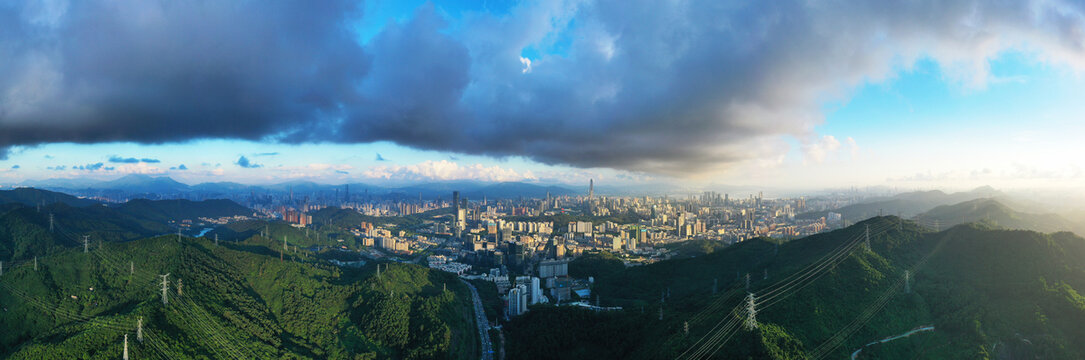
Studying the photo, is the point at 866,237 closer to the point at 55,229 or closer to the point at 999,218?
the point at 999,218

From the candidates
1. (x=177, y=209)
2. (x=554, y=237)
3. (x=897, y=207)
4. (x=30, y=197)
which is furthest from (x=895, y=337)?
(x=177, y=209)

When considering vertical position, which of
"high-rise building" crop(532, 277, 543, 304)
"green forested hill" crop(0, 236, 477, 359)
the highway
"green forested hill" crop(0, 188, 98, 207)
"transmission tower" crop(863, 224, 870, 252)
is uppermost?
"green forested hill" crop(0, 188, 98, 207)

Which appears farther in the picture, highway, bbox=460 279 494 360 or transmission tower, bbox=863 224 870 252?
highway, bbox=460 279 494 360

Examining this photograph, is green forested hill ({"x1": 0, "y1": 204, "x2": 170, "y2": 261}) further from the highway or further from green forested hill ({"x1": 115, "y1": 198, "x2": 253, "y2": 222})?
the highway

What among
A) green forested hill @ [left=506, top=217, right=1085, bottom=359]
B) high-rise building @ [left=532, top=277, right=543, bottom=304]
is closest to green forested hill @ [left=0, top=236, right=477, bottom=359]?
high-rise building @ [left=532, top=277, right=543, bottom=304]

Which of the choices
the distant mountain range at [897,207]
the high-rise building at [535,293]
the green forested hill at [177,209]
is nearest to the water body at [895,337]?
the high-rise building at [535,293]

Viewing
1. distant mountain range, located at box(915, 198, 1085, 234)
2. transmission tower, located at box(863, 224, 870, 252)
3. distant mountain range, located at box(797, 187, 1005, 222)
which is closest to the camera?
transmission tower, located at box(863, 224, 870, 252)

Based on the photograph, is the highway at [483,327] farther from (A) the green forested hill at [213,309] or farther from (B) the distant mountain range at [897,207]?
(B) the distant mountain range at [897,207]
